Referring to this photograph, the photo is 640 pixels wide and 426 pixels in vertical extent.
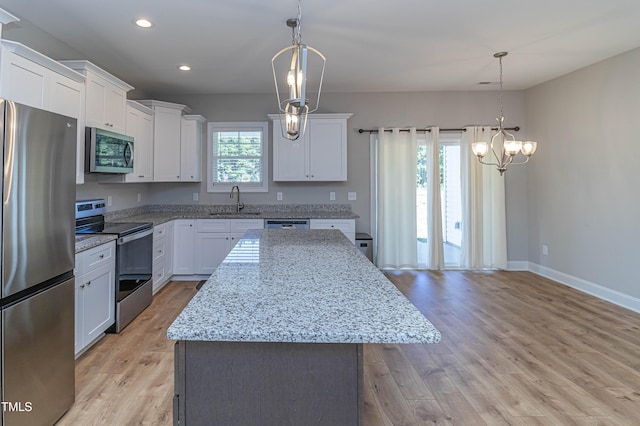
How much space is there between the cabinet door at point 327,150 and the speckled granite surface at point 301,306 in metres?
2.86

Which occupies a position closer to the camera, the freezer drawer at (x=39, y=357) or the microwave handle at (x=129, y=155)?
the freezer drawer at (x=39, y=357)

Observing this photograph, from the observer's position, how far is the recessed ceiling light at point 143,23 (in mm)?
2709

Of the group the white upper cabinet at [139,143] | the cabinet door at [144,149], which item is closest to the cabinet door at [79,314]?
the white upper cabinet at [139,143]

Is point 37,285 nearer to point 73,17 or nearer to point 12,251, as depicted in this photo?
point 12,251

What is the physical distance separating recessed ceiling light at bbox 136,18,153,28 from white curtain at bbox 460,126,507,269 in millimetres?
4122

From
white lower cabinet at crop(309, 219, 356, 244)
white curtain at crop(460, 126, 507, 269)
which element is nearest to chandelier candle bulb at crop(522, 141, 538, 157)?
white curtain at crop(460, 126, 507, 269)

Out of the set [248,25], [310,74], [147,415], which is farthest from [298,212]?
[147,415]

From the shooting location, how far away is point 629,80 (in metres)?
3.38

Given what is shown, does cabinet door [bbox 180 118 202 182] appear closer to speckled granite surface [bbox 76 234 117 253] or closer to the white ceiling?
the white ceiling

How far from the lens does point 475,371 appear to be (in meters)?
2.24

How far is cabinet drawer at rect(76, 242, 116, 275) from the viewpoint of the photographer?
2.31 metres

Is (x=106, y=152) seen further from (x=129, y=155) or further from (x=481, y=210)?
(x=481, y=210)

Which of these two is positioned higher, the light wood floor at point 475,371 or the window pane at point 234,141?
the window pane at point 234,141

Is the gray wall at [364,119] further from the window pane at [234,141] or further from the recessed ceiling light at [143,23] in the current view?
the recessed ceiling light at [143,23]
